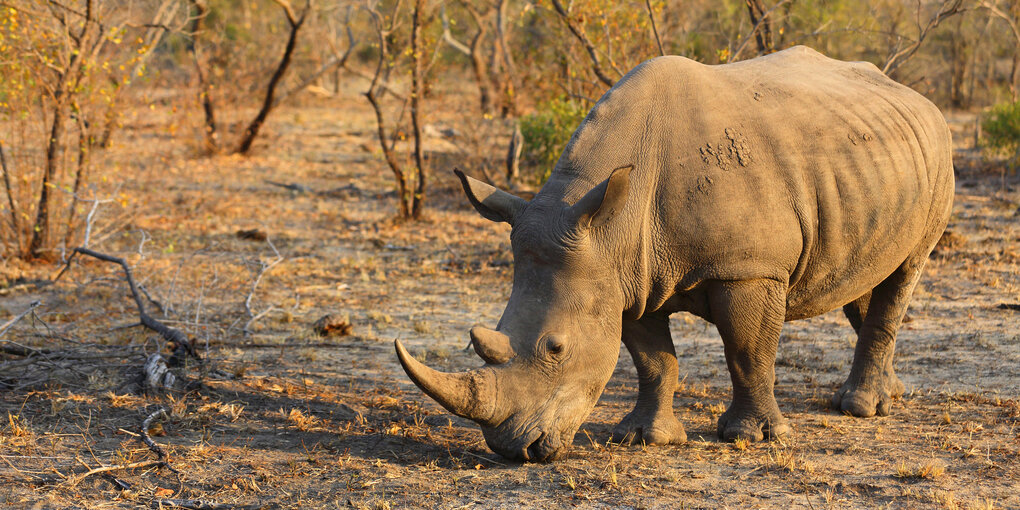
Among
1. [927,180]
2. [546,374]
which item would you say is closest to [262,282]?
[546,374]

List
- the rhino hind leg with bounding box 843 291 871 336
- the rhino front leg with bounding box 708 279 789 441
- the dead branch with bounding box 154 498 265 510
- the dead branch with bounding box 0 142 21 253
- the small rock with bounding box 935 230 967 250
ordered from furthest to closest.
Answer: the small rock with bounding box 935 230 967 250, the dead branch with bounding box 0 142 21 253, the rhino hind leg with bounding box 843 291 871 336, the rhino front leg with bounding box 708 279 789 441, the dead branch with bounding box 154 498 265 510

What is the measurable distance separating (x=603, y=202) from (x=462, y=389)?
1092 mm

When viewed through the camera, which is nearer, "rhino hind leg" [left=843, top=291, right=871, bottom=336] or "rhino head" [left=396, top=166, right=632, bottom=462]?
"rhino head" [left=396, top=166, right=632, bottom=462]

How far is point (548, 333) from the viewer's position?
4.61 meters

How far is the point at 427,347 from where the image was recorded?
25.8 feet

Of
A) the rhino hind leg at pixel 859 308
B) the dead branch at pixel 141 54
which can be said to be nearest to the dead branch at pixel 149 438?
the dead branch at pixel 141 54

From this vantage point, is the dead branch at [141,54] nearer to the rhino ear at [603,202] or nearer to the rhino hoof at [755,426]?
the rhino ear at [603,202]

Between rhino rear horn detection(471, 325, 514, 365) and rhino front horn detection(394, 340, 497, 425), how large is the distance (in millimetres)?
69

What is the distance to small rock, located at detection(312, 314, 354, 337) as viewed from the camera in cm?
814

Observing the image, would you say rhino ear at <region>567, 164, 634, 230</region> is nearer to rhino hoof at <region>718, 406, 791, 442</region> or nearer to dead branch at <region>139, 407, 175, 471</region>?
rhino hoof at <region>718, 406, 791, 442</region>

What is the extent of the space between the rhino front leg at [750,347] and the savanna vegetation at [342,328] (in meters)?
0.15

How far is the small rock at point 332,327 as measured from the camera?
8.14m

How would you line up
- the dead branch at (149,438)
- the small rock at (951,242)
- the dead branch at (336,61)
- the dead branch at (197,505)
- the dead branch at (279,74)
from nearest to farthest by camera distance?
the dead branch at (197,505) < the dead branch at (149,438) < the small rock at (951,242) < the dead branch at (336,61) < the dead branch at (279,74)

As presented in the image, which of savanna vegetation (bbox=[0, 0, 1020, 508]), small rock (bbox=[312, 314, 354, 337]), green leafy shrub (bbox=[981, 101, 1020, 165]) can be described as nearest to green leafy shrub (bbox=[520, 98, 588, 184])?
savanna vegetation (bbox=[0, 0, 1020, 508])
